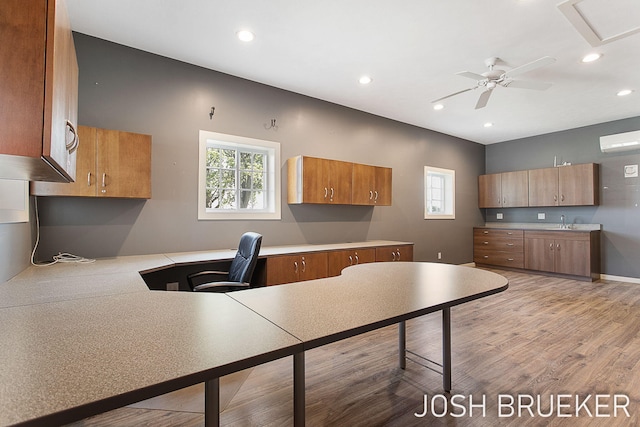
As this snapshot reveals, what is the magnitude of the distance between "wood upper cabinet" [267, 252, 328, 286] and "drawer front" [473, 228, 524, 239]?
4.75 m

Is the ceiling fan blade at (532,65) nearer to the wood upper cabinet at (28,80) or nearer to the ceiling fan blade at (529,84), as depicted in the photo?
the ceiling fan blade at (529,84)

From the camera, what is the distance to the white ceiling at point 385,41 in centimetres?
263

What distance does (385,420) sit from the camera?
1859 mm

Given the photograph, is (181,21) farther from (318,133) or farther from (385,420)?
(385,420)

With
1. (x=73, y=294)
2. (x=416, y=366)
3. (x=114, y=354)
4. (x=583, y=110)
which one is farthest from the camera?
(x=583, y=110)

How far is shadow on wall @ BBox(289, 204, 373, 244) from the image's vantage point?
4.52 m

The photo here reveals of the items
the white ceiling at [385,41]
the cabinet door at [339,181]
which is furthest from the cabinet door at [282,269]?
the white ceiling at [385,41]

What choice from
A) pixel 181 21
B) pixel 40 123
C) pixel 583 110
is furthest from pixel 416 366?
pixel 583 110

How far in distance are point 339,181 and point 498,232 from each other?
4.34 metres

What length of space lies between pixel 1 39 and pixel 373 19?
268 cm

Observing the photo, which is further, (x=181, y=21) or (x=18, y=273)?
(x=181, y=21)

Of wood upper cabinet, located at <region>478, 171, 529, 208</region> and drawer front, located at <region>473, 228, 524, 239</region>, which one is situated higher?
wood upper cabinet, located at <region>478, 171, 529, 208</region>

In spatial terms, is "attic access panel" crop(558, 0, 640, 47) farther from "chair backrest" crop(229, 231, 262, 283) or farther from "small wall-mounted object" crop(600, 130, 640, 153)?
"small wall-mounted object" crop(600, 130, 640, 153)

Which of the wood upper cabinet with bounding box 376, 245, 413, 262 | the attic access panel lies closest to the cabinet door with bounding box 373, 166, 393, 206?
the wood upper cabinet with bounding box 376, 245, 413, 262
